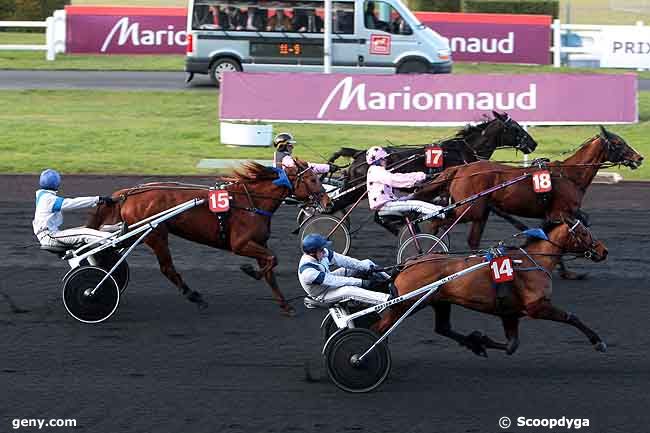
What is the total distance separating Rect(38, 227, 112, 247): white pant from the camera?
32.4ft

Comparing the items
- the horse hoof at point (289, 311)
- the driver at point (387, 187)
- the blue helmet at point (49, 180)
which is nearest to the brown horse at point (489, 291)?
the horse hoof at point (289, 311)

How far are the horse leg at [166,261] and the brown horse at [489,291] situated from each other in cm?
257

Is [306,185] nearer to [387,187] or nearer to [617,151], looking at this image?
[387,187]

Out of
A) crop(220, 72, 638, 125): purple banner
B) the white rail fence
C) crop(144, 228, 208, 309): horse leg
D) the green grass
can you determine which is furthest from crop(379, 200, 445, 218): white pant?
the white rail fence

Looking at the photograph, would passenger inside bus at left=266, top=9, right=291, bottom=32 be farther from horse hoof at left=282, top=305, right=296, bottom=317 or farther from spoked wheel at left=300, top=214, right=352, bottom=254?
horse hoof at left=282, top=305, right=296, bottom=317

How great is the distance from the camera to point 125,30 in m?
30.0

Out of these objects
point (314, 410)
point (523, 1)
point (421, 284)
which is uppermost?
point (523, 1)

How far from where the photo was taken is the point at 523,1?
34.6 metres

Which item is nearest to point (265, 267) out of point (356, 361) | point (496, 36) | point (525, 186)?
point (356, 361)

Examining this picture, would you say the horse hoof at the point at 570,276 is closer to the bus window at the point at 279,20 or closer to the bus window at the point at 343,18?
the bus window at the point at 343,18

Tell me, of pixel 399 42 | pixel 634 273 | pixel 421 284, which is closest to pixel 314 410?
pixel 421 284

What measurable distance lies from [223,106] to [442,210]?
7934 millimetres

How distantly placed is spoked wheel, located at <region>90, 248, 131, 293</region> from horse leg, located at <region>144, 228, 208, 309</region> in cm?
32

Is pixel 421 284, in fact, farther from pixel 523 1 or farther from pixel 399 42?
pixel 523 1
